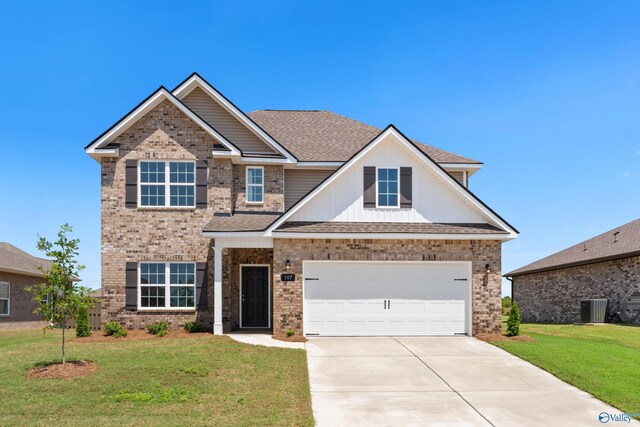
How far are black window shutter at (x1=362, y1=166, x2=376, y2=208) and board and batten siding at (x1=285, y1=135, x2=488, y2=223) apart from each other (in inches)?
5.4

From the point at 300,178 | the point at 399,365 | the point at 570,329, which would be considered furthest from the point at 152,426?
the point at 570,329

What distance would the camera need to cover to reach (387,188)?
18031mm

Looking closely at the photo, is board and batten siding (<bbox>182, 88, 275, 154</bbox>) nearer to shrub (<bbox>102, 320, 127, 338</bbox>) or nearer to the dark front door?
the dark front door

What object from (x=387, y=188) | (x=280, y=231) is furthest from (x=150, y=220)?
(x=387, y=188)

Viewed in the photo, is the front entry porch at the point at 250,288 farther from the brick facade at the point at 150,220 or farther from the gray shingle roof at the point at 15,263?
the gray shingle roof at the point at 15,263

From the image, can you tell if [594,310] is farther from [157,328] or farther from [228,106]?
[157,328]

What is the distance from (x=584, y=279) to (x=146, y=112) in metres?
20.9

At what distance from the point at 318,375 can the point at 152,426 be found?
4.43 metres

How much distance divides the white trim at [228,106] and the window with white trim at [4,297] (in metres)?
14.0

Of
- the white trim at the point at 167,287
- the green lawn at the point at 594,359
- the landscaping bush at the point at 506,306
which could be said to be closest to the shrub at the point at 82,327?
the white trim at the point at 167,287

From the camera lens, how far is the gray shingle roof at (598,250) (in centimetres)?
2295

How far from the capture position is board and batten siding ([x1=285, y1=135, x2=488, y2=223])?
17.8 m

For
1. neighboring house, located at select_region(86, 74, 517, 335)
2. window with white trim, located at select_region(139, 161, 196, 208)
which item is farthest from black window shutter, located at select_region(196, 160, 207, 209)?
window with white trim, located at select_region(139, 161, 196, 208)

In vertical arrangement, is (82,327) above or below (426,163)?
below
